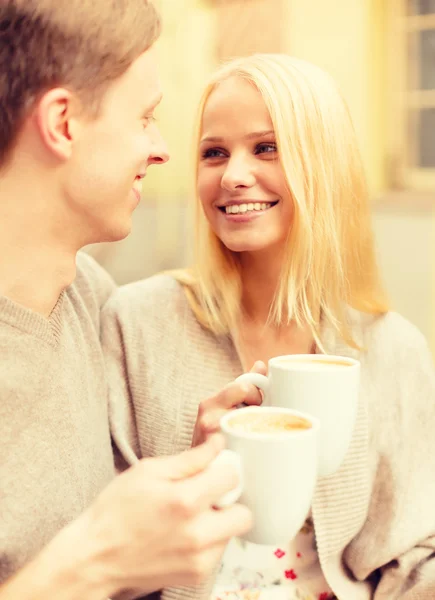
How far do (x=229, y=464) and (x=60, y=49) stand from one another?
1.72 feet

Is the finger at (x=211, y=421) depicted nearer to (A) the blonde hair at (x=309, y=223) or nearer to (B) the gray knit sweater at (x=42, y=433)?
(B) the gray knit sweater at (x=42, y=433)

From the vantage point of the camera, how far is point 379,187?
2842mm

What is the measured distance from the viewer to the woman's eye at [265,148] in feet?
3.60

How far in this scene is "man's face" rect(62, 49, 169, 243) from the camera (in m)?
0.87

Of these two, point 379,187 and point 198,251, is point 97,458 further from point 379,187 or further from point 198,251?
point 379,187

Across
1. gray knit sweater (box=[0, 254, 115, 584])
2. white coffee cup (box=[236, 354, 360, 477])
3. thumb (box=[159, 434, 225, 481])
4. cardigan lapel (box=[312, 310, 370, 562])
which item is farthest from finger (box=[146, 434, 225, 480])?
cardigan lapel (box=[312, 310, 370, 562])

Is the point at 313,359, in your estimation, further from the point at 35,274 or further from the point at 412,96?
the point at 412,96

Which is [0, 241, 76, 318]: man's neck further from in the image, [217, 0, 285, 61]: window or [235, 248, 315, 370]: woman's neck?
[217, 0, 285, 61]: window

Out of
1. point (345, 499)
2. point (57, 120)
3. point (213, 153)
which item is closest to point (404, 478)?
point (345, 499)

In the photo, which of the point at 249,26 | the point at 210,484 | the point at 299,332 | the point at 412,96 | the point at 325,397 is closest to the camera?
the point at 210,484

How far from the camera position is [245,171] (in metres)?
1.08

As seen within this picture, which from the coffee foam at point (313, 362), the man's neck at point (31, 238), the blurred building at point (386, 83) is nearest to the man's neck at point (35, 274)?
the man's neck at point (31, 238)

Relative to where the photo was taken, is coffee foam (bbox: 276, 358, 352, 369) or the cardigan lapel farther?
the cardigan lapel

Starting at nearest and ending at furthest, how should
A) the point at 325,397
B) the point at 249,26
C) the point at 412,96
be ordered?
the point at 325,397
the point at 412,96
the point at 249,26
